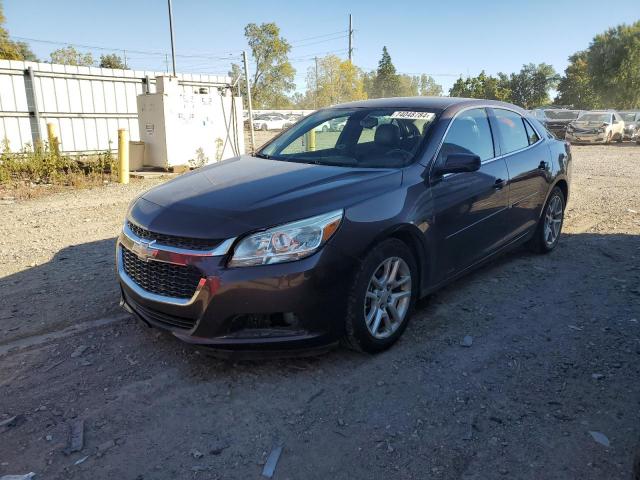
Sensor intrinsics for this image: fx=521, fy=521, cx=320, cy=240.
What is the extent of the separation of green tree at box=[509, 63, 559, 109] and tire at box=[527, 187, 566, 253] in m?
70.6

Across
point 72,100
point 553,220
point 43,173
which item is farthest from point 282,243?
point 72,100

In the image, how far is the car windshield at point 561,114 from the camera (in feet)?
85.1

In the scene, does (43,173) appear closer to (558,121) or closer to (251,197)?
(251,197)

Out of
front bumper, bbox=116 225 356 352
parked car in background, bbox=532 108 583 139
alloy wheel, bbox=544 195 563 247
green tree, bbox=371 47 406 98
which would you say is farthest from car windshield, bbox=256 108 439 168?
green tree, bbox=371 47 406 98

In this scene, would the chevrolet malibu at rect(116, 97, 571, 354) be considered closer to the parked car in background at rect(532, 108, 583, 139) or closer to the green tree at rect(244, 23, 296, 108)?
the parked car in background at rect(532, 108, 583, 139)

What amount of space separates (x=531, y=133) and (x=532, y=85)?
73.8 meters

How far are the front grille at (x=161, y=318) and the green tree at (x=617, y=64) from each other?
56.9m

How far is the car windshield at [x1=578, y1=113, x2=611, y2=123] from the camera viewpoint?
23.0m

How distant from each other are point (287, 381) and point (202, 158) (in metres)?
10.4

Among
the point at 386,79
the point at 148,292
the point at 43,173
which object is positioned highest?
the point at 386,79

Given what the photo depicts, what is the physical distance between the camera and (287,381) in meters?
3.18

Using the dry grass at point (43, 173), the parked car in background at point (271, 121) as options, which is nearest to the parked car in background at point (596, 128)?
the dry grass at point (43, 173)

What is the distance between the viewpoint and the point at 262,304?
9.62 ft

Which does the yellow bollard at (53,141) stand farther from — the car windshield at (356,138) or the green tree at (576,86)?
the green tree at (576,86)
